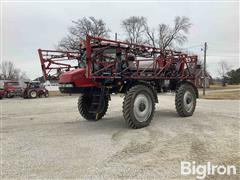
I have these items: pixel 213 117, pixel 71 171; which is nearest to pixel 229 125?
pixel 213 117

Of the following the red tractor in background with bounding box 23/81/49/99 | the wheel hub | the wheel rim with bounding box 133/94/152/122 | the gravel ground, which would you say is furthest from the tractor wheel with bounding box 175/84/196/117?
the red tractor in background with bounding box 23/81/49/99

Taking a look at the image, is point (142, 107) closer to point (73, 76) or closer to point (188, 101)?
point (73, 76)

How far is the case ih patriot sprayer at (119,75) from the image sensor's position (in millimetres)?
8320

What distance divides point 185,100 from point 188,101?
0.79 feet

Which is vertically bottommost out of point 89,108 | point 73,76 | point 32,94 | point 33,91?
point 32,94

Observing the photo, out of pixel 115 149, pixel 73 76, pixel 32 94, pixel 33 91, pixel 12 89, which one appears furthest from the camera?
pixel 12 89

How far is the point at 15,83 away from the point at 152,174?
3088cm

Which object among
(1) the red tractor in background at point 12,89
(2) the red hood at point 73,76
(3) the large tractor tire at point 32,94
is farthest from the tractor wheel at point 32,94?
(2) the red hood at point 73,76

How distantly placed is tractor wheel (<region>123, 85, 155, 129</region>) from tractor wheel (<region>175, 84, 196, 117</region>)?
1815 mm

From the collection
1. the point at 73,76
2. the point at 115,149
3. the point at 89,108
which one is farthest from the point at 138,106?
the point at 89,108

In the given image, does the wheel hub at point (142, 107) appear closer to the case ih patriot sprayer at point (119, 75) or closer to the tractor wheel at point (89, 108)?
the case ih patriot sprayer at point (119, 75)

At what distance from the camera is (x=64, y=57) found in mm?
9383

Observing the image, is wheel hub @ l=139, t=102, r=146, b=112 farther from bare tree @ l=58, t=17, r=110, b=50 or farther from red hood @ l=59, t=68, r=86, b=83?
bare tree @ l=58, t=17, r=110, b=50

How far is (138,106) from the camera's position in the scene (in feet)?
28.6
